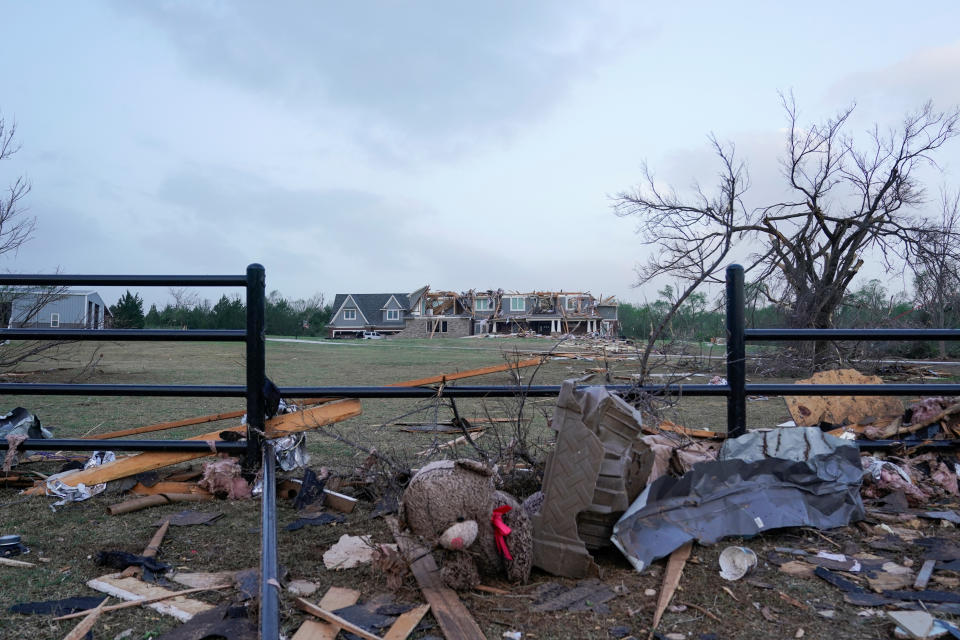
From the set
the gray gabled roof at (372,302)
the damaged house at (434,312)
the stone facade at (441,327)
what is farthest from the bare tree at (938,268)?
the gray gabled roof at (372,302)

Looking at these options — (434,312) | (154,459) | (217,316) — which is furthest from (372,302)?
(154,459)

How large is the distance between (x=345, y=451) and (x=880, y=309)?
14816 millimetres

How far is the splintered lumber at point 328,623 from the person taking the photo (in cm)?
193

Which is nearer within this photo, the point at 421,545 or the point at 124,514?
the point at 421,545

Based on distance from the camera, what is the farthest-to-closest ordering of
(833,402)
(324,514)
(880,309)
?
1. (880,309)
2. (833,402)
3. (324,514)

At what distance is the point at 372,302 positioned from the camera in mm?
72250

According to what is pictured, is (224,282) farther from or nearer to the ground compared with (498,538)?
farther from the ground

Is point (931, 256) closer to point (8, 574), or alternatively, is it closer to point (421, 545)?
point (421, 545)

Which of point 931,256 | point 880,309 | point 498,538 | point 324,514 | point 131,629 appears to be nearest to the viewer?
point 131,629

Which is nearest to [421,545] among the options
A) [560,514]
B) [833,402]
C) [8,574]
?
[560,514]

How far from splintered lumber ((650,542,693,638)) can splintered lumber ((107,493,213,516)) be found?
2600 millimetres

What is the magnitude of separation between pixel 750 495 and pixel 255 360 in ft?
9.17

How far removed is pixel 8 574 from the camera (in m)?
2.45

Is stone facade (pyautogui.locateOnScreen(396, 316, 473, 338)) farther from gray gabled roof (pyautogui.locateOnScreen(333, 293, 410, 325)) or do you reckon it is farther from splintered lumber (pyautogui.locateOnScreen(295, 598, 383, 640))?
splintered lumber (pyautogui.locateOnScreen(295, 598, 383, 640))
